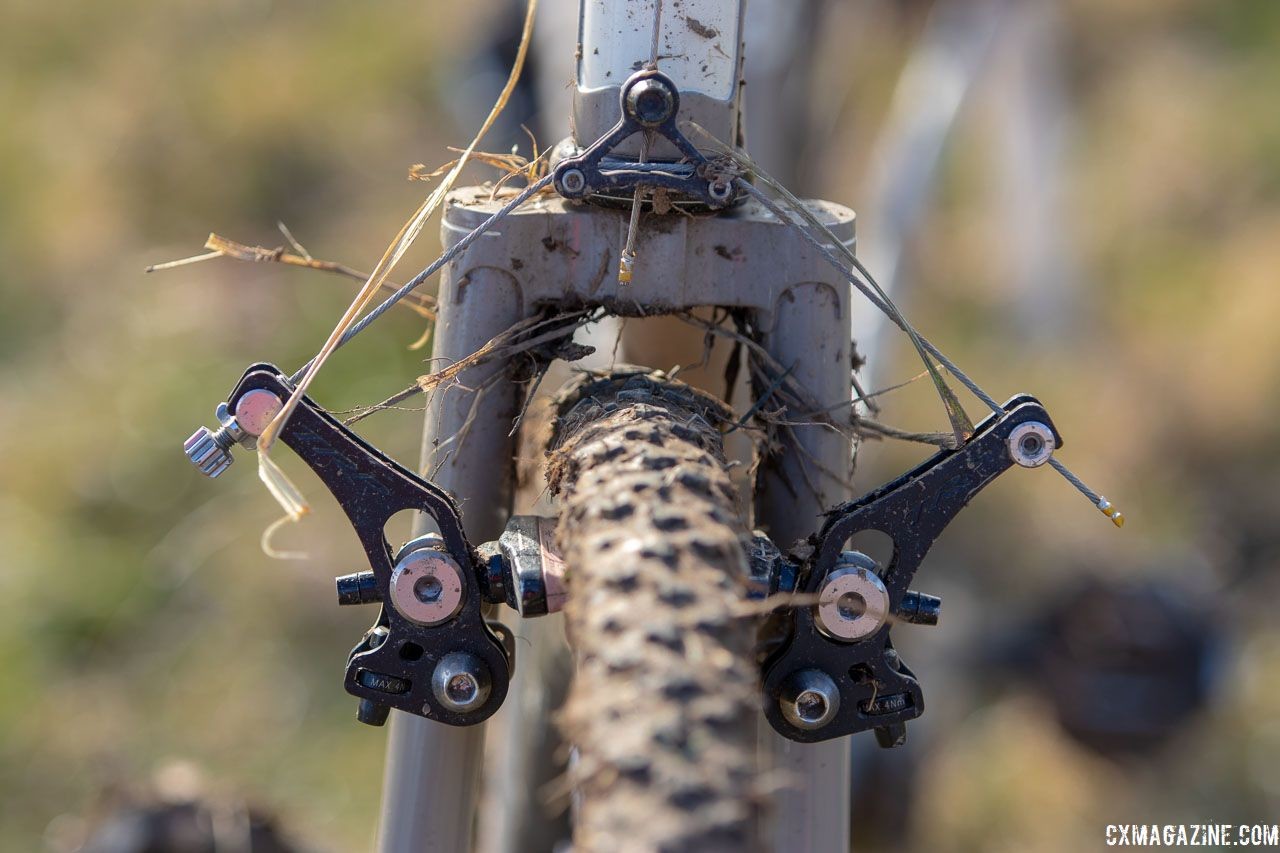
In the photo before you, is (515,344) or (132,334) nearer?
(515,344)

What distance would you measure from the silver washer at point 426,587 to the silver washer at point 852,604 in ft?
0.81

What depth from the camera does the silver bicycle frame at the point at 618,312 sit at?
3.21 ft

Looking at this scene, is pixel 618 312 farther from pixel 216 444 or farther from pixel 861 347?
pixel 861 347

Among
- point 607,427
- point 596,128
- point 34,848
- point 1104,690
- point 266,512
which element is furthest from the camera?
point 266,512

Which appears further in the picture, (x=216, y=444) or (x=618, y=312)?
(x=618, y=312)

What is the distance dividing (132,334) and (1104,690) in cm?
305

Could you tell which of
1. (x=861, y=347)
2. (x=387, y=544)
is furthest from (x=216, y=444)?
(x=861, y=347)

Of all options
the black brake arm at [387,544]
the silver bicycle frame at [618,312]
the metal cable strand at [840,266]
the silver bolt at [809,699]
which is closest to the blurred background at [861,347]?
the silver bicycle frame at [618,312]

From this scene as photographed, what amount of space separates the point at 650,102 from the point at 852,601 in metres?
0.38

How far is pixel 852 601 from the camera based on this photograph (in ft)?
2.77

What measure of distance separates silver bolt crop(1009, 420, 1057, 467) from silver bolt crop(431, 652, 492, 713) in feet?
1.28

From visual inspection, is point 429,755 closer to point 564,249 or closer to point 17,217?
point 564,249

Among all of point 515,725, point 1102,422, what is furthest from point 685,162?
point 1102,422

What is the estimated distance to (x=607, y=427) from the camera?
857 millimetres
